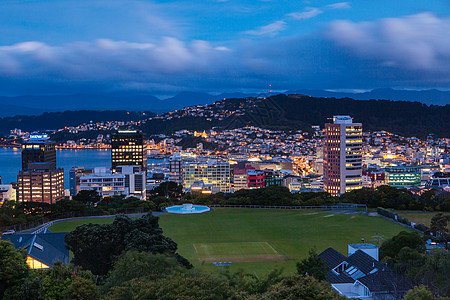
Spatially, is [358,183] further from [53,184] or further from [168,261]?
[168,261]

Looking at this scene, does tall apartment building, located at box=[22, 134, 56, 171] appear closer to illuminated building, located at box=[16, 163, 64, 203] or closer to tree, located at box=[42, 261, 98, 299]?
illuminated building, located at box=[16, 163, 64, 203]

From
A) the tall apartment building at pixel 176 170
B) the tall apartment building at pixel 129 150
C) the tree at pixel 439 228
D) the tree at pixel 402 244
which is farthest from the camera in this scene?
the tall apartment building at pixel 129 150

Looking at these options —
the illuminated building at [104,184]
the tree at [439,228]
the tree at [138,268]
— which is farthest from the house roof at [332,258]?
the illuminated building at [104,184]

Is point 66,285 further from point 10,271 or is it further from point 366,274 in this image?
point 366,274

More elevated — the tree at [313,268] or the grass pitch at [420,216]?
the tree at [313,268]

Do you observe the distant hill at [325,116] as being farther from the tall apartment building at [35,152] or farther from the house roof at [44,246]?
the house roof at [44,246]

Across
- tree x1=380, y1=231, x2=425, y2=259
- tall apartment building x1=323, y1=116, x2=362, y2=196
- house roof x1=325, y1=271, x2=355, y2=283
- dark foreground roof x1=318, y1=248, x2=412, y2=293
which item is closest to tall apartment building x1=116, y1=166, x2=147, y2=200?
tall apartment building x1=323, y1=116, x2=362, y2=196

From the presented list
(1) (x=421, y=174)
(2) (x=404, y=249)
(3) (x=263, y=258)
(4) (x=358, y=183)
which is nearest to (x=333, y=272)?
(2) (x=404, y=249)
